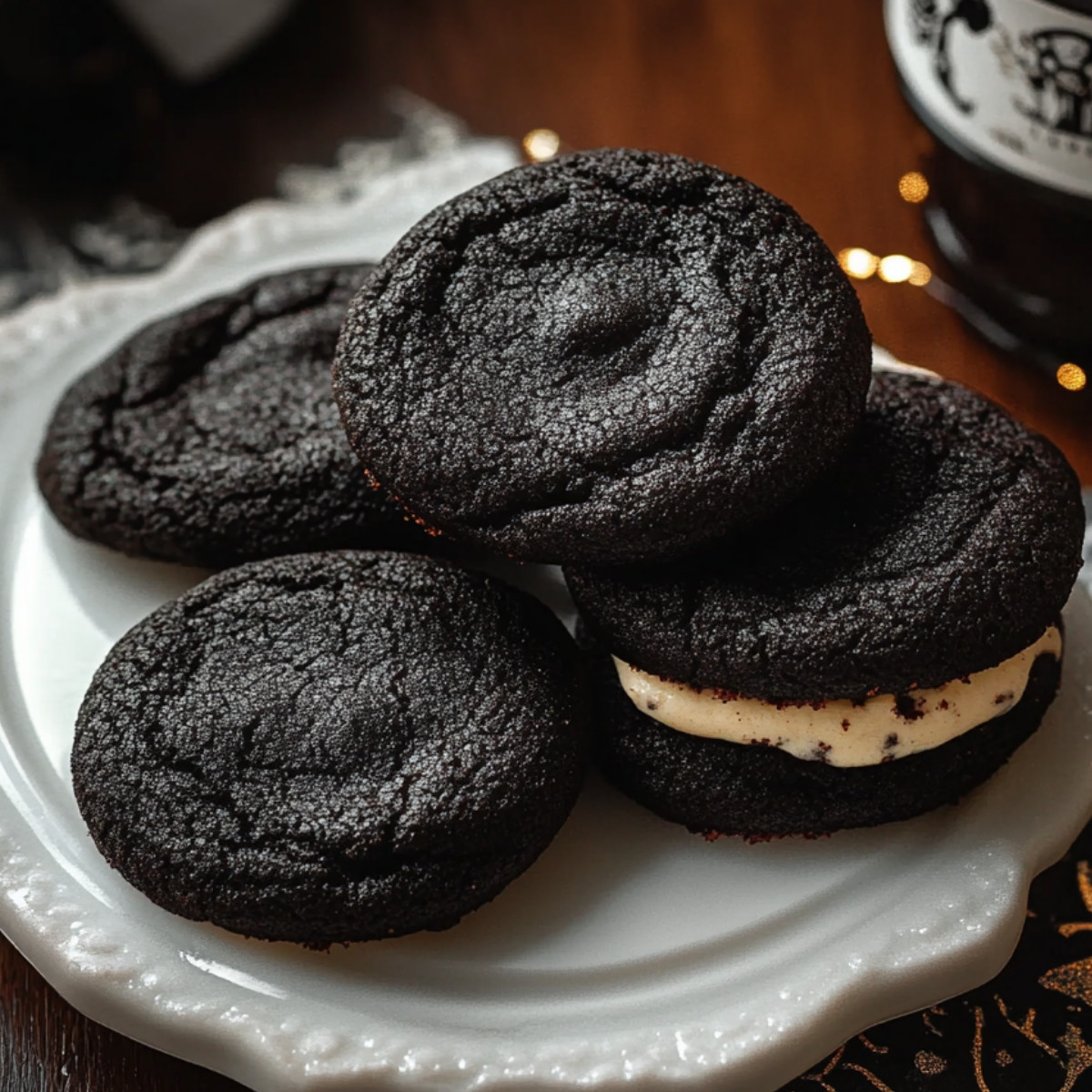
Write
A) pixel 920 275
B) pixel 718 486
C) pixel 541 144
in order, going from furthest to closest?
pixel 541 144
pixel 920 275
pixel 718 486

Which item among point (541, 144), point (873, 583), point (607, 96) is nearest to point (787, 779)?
point (873, 583)

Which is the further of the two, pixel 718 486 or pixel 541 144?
pixel 541 144

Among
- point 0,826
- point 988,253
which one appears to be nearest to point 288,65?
point 988,253

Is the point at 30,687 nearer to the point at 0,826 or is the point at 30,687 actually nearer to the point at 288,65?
the point at 0,826

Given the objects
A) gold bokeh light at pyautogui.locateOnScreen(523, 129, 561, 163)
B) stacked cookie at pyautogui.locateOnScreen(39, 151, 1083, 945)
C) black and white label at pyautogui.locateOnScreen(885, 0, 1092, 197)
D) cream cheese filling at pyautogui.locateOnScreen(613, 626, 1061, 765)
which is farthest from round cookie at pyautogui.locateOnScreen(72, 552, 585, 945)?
gold bokeh light at pyautogui.locateOnScreen(523, 129, 561, 163)

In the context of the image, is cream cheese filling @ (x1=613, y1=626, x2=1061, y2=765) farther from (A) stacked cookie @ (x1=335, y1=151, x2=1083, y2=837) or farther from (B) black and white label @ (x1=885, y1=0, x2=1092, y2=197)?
(B) black and white label @ (x1=885, y1=0, x2=1092, y2=197)

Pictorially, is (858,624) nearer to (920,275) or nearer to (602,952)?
(602,952)
